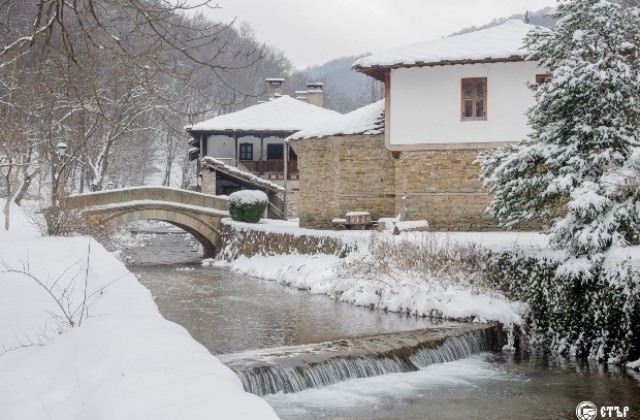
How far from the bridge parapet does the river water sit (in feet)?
29.3

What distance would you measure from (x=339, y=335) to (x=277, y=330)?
1.14 metres

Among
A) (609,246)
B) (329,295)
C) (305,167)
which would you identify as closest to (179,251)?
(305,167)

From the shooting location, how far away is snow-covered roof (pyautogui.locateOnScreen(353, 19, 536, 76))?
698 inches

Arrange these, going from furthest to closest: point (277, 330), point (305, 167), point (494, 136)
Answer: point (305, 167) → point (494, 136) → point (277, 330)

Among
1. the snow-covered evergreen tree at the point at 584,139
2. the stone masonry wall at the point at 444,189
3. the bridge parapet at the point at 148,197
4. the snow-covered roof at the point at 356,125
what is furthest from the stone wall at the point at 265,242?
the snow-covered evergreen tree at the point at 584,139

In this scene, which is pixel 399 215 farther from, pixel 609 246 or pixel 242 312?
pixel 609 246

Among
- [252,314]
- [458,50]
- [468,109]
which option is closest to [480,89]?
[468,109]

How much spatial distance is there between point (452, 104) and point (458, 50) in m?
1.52

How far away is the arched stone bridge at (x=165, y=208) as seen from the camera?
23141mm

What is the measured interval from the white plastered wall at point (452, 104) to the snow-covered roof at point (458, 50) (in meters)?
0.44

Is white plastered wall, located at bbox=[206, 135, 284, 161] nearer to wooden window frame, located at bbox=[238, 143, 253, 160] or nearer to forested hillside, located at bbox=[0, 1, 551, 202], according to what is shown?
wooden window frame, located at bbox=[238, 143, 253, 160]

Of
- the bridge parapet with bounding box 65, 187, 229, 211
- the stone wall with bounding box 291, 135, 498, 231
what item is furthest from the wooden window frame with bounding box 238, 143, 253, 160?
the stone wall with bounding box 291, 135, 498, 231

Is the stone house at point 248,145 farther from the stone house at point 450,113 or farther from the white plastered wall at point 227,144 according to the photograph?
the stone house at point 450,113

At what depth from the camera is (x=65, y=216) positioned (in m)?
16.4
